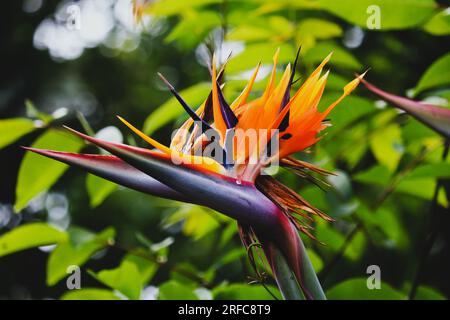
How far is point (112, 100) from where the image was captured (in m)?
3.23

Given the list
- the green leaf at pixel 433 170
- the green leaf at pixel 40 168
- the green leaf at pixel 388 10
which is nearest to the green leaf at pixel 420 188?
the green leaf at pixel 433 170

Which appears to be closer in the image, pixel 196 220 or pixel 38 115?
pixel 38 115

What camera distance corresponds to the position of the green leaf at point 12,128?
855 mm

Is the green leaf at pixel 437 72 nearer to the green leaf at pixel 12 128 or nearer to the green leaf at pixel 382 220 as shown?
the green leaf at pixel 382 220

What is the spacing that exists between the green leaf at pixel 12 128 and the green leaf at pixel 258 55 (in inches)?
13.8

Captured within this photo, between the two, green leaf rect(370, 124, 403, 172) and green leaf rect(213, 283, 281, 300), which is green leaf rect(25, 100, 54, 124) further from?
green leaf rect(370, 124, 403, 172)

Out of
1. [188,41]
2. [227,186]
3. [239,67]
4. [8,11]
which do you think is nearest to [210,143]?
[227,186]

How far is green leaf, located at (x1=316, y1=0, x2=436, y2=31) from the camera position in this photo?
0.79 meters

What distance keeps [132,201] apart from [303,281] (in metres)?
2.26

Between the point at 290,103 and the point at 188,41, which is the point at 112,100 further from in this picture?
the point at 290,103

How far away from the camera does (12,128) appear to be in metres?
0.86

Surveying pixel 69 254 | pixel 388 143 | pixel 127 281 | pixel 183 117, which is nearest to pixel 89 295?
pixel 127 281

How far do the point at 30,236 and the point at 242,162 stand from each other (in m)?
0.56

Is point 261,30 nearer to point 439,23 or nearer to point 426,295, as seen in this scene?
point 439,23
